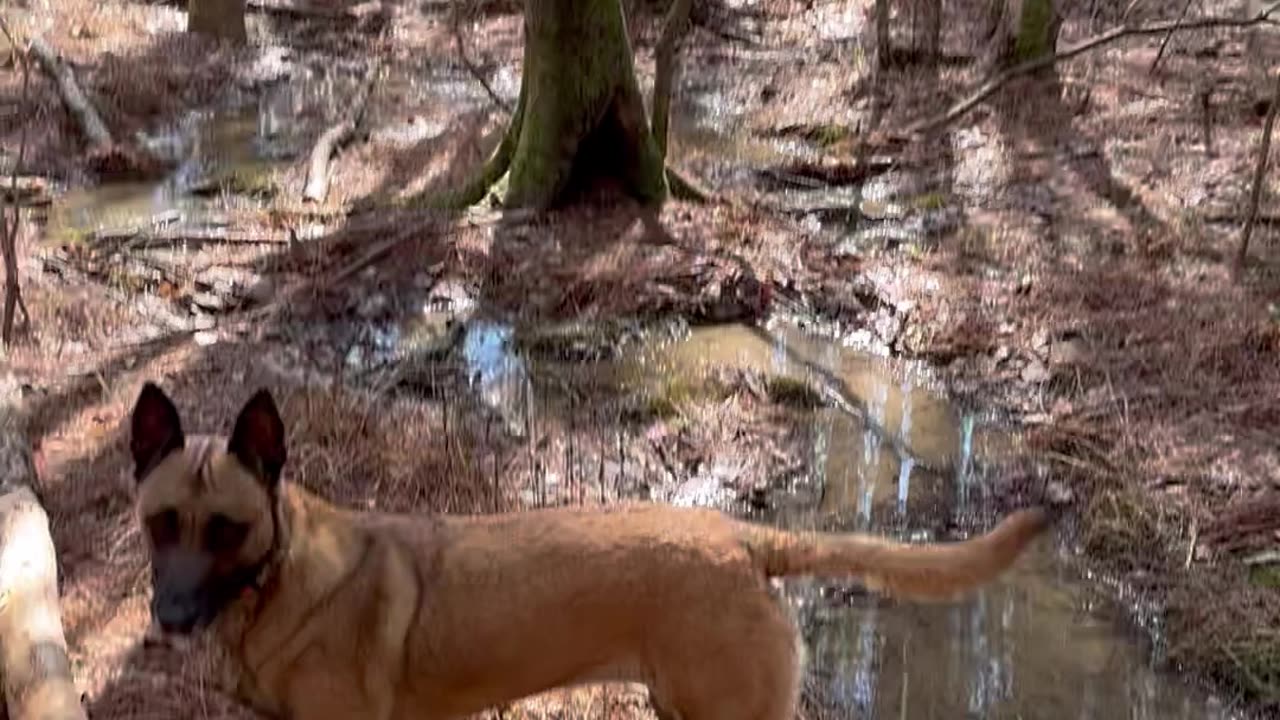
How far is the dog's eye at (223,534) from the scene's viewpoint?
12.1 ft

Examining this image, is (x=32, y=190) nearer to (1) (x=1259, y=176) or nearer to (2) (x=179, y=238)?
(2) (x=179, y=238)

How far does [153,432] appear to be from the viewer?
12.5 ft

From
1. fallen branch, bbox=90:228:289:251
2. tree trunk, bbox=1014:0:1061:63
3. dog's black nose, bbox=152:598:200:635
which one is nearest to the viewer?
dog's black nose, bbox=152:598:200:635

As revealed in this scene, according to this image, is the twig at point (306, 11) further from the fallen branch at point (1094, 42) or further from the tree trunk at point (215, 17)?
the fallen branch at point (1094, 42)

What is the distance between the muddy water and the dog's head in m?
2.35

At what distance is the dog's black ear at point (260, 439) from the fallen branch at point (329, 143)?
281 inches

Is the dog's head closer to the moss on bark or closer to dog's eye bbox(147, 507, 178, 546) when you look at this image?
dog's eye bbox(147, 507, 178, 546)

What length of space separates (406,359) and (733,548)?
4.06 meters

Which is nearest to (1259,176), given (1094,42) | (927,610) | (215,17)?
(1094,42)

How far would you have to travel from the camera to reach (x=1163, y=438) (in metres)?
7.12

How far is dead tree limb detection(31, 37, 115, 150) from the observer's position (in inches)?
477

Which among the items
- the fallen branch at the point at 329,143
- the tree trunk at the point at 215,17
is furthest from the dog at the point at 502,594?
the tree trunk at the point at 215,17

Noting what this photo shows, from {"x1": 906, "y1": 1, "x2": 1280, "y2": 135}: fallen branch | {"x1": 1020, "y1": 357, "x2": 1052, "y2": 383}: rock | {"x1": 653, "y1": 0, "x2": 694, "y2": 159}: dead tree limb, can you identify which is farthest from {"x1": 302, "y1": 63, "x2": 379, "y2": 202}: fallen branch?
{"x1": 1020, "y1": 357, "x2": 1052, "y2": 383}: rock

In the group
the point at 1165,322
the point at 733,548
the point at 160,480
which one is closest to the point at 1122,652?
the point at 733,548
